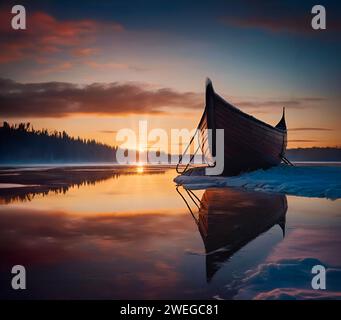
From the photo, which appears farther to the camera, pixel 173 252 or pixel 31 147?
pixel 31 147

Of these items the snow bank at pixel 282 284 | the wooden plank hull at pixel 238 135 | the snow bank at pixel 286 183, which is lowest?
the snow bank at pixel 282 284

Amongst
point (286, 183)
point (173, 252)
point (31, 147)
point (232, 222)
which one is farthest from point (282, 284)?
point (31, 147)

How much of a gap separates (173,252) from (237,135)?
19540 millimetres

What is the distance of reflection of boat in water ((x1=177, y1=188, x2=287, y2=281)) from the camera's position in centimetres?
723

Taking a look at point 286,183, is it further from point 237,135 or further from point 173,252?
point 173,252

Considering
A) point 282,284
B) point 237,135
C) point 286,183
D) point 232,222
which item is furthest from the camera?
point 237,135

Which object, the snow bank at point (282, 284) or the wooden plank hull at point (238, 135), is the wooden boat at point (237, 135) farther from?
the snow bank at point (282, 284)

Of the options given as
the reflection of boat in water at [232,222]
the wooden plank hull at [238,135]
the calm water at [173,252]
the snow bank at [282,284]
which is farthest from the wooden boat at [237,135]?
the snow bank at [282,284]

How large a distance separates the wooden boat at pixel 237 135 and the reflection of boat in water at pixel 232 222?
31.7 feet

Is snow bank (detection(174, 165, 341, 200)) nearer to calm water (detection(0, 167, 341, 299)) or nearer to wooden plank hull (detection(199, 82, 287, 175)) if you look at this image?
wooden plank hull (detection(199, 82, 287, 175))

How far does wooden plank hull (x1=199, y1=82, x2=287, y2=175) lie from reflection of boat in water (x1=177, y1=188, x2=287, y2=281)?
9.65 meters

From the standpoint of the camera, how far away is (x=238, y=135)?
85.1ft

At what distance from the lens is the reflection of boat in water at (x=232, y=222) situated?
7.23 metres

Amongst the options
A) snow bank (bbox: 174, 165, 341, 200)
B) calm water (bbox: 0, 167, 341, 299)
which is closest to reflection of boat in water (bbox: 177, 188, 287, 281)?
calm water (bbox: 0, 167, 341, 299)
